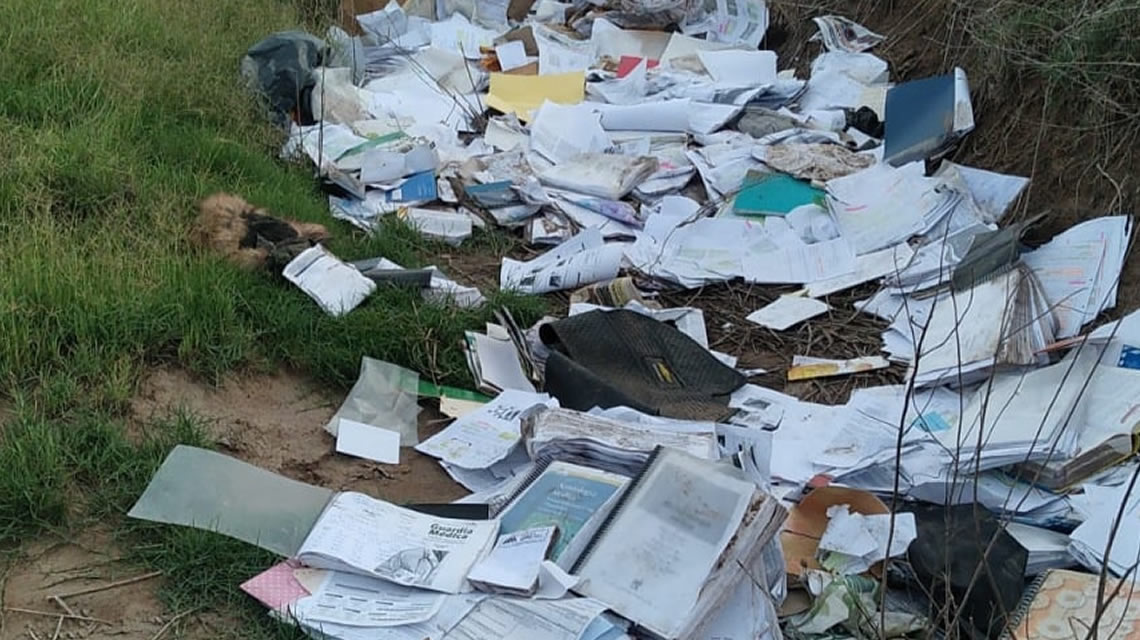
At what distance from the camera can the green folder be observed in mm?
3635

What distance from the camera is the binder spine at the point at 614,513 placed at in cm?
188

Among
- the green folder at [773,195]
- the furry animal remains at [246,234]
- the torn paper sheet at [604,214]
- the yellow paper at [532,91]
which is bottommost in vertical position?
the yellow paper at [532,91]

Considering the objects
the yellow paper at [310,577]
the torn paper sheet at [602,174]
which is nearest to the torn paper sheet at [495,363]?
the yellow paper at [310,577]

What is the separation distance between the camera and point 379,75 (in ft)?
16.1

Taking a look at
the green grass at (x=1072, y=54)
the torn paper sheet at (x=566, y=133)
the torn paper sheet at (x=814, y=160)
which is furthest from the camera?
the torn paper sheet at (x=566, y=133)

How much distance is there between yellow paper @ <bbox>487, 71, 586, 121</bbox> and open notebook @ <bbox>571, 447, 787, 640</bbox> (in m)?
2.85

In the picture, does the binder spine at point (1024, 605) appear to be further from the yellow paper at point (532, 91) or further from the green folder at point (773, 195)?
the yellow paper at point (532, 91)

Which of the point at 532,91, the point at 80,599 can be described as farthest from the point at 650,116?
the point at 80,599

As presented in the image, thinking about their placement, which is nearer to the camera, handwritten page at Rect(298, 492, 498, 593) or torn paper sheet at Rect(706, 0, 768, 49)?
handwritten page at Rect(298, 492, 498, 593)

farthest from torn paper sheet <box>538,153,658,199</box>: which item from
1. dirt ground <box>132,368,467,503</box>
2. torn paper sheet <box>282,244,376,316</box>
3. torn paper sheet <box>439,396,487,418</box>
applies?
dirt ground <box>132,368,467,503</box>

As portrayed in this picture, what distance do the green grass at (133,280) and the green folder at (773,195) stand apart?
0.79 meters

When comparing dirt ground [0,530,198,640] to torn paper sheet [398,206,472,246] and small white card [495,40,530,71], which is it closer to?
torn paper sheet [398,206,472,246]

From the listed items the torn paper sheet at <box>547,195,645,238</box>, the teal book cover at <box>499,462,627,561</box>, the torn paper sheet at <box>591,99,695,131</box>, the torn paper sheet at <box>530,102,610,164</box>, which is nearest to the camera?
the teal book cover at <box>499,462,627,561</box>

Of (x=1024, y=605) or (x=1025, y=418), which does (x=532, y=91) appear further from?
(x=1024, y=605)
